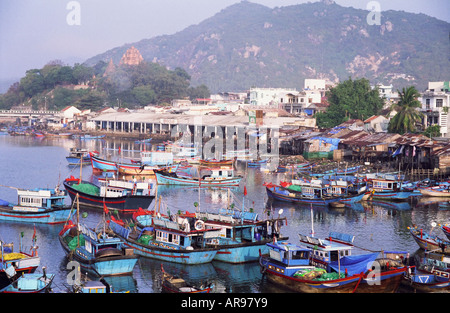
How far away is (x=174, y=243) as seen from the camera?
17.8 metres

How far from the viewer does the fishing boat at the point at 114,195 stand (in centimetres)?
2464

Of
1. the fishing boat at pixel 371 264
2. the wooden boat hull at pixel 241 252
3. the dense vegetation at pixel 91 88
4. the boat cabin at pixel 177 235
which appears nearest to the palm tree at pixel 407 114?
the wooden boat hull at pixel 241 252

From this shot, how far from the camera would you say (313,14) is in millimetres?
183250

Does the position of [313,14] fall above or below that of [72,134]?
above

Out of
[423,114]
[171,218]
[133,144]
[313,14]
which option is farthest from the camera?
[313,14]

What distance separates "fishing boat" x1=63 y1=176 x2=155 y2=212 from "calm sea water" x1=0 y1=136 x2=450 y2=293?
686mm

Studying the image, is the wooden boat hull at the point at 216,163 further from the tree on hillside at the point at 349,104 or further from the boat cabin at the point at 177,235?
the boat cabin at the point at 177,235

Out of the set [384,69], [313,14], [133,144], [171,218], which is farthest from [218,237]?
[313,14]

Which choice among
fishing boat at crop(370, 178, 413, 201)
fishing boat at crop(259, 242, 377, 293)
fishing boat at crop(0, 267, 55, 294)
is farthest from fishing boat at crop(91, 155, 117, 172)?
fishing boat at crop(0, 267, 55, 294)

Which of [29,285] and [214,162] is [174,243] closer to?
[29,285]

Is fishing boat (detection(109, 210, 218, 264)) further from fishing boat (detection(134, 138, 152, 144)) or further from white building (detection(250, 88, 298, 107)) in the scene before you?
white building (detection(250, 88, 298, 107))

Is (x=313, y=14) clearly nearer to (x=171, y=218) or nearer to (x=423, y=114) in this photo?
(x=423, y=114)

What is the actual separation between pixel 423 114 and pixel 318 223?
23.0 meters

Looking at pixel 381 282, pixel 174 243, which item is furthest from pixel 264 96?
pixel 381 282
